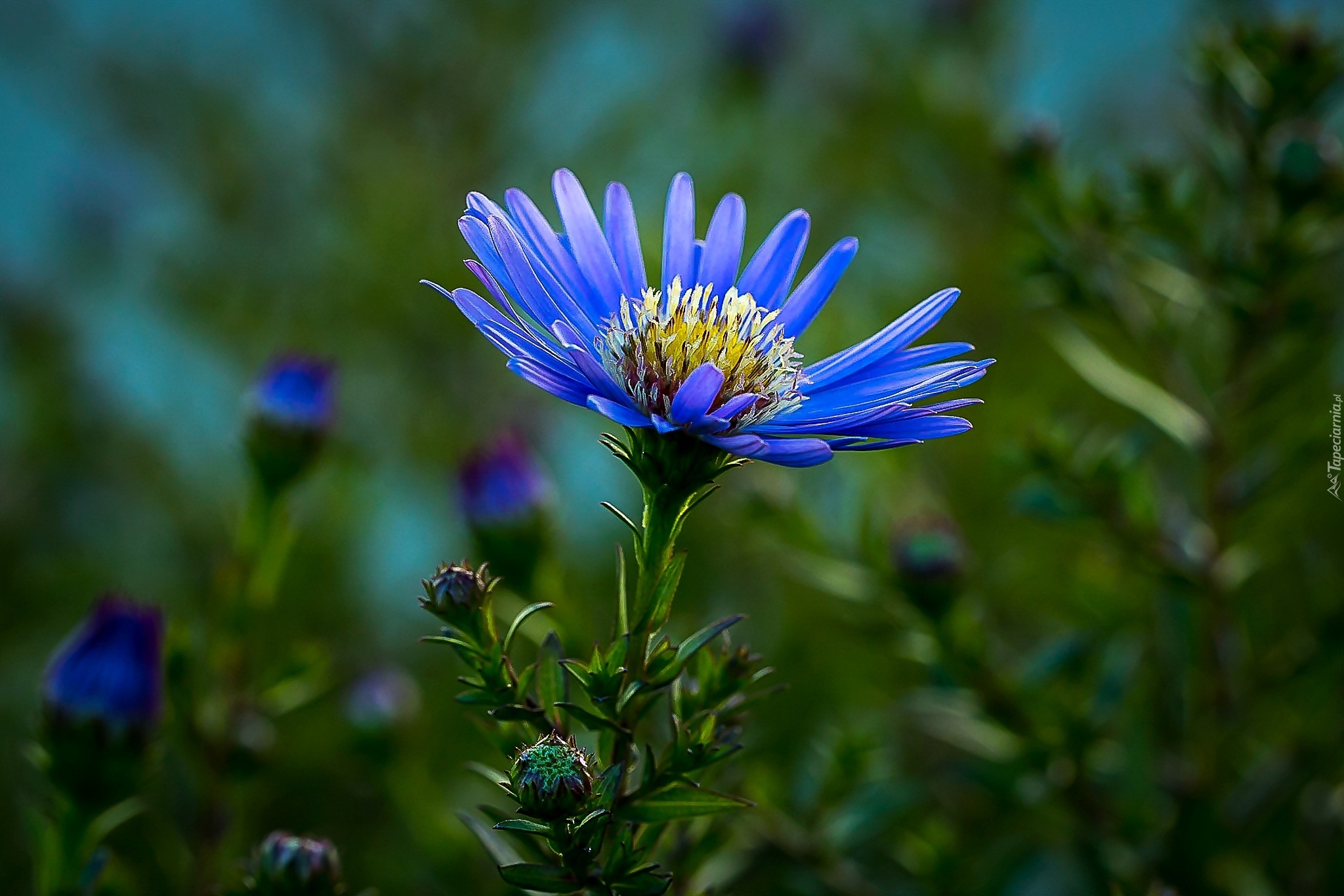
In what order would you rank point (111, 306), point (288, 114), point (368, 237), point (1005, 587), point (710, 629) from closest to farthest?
point (710, 629)
point (1005, 587)
point (368, 237)
point (111, 306)
point (288, 114)

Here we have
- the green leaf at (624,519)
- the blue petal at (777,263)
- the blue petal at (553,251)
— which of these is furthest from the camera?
the blue petal at (777,263)

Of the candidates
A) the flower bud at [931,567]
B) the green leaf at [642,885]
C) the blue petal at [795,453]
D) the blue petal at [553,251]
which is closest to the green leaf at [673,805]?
the green leaf at [642,885]

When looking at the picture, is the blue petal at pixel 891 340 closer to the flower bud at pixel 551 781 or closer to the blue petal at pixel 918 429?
the blue petal at pixel 918 429

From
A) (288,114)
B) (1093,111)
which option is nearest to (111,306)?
(288,114)

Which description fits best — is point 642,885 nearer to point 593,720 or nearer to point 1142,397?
point 593,720

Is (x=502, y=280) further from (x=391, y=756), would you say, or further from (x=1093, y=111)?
(x=1093, y=111)
